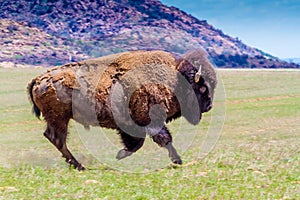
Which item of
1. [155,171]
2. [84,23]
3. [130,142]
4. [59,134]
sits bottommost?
[155,171]

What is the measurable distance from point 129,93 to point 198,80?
144 cm

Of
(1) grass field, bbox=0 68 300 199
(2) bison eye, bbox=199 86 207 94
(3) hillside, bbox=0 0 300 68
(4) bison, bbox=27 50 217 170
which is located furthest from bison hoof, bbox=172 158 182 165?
(3) hillside, bbox=0 0 300 68

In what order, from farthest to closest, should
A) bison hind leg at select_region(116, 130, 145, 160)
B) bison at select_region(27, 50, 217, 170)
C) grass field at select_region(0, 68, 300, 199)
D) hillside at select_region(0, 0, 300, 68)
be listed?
hillside at select_region(0, 0, 300, 68) → bison hind leg at select_region(116, 130, 145, 160) → bison at select_region(27, 50, 217, 170) → grass field at select_region(0, 68, 300, 199)

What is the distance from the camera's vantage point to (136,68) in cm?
1038

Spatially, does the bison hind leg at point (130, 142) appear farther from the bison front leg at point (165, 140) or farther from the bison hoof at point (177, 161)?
the bison hoof at point (177, 161)

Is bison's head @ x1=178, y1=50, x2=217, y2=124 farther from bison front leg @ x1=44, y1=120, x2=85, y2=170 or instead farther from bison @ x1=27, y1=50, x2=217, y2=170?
bison front leg @ x1=44, y1=120, x2=85, y2=170

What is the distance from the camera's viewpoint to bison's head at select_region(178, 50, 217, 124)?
413 inches

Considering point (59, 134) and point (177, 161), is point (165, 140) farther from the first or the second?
point (59, 134)

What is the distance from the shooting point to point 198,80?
10.5 metres

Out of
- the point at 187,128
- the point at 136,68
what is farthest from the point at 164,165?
the point at 187,128

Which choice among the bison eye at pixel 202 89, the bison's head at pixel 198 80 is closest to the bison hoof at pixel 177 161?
the bison's head at pixel 198 80

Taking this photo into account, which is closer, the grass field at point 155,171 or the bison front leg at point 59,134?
the grass field at point 155,171

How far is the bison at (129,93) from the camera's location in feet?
33.6

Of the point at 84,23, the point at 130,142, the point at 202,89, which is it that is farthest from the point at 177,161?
the point at 84,23
